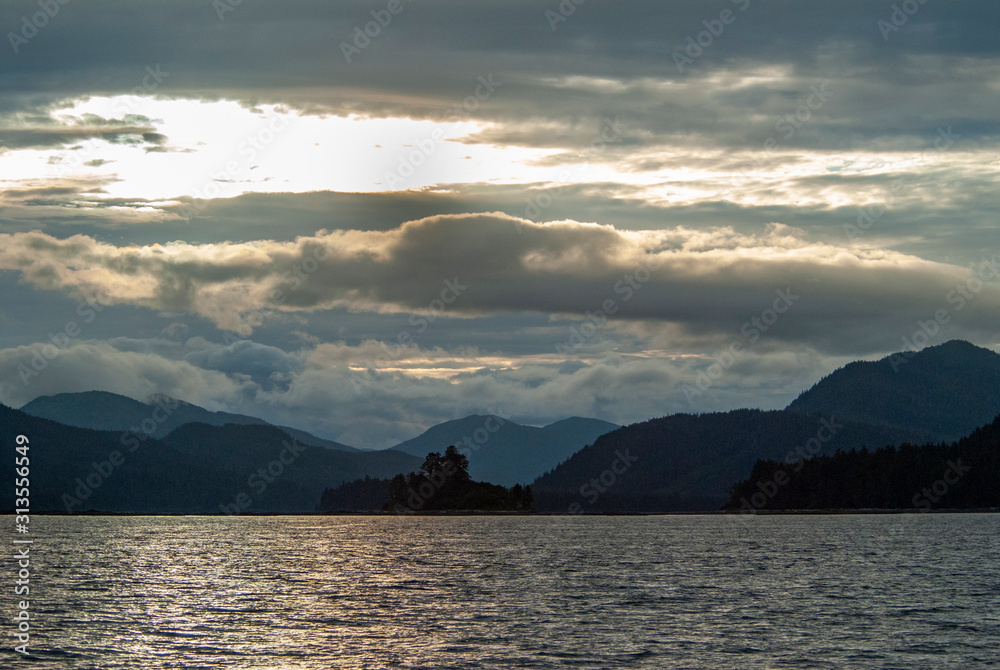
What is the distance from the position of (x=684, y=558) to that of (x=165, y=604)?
315 ft

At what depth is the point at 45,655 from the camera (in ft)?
236

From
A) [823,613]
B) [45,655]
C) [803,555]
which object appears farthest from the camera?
[803,555]

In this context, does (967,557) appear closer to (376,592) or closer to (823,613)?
(823,613)

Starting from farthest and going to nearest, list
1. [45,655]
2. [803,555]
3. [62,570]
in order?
[803,555] < [62,570] < [45,655]

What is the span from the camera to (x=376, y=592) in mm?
116438

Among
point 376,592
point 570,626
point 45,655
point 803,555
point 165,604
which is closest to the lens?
point 45,655

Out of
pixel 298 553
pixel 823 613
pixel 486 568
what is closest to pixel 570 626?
pixel 823 613

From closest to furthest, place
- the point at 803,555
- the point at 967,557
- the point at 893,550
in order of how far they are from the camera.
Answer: the point at 967,557 → the point at 803,555 → the point at 893,550

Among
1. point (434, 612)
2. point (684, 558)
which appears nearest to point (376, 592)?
point (434, 612)

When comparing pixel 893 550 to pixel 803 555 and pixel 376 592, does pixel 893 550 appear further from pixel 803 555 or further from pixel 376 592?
pixel 376 592

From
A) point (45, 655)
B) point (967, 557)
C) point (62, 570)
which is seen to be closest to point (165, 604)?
point (45, 655)

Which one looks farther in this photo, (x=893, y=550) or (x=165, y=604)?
(x=893, y=550)

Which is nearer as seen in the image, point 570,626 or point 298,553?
point 570,626

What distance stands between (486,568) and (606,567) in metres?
18.2
